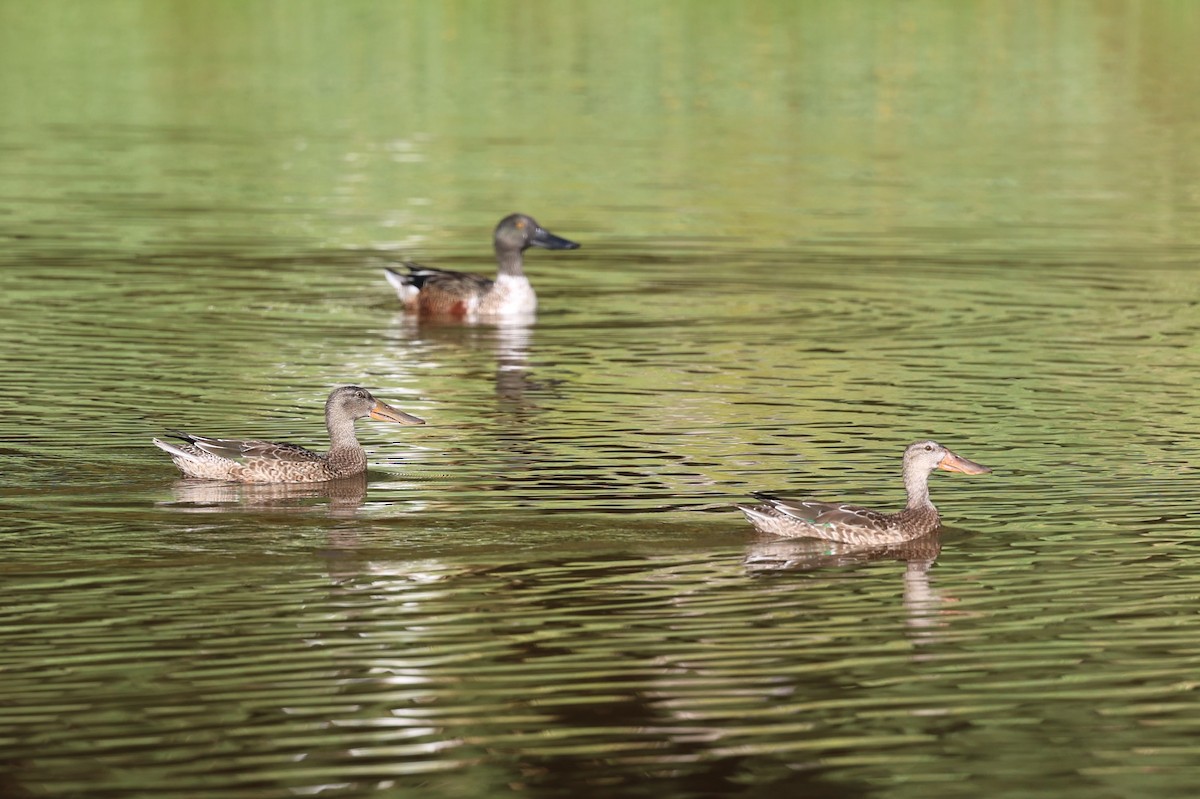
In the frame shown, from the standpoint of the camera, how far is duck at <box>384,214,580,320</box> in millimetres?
23781

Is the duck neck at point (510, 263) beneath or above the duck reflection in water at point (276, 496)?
above

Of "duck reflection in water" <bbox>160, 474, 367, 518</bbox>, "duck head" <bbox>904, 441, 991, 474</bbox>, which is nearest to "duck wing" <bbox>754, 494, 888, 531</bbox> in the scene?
"duck head" <bbox>904, 441, 991, 474</bbox>

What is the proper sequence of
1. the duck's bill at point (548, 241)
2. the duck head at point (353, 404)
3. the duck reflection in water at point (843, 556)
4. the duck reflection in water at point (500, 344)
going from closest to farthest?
the duck reflection in water at point (843, 556), the duck head at point (353, 404), the duck reflection in water at point (500, 344), the duck's bill at point (548, 241)

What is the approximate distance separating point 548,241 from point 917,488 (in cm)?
1245

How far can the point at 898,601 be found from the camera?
38.7 ft

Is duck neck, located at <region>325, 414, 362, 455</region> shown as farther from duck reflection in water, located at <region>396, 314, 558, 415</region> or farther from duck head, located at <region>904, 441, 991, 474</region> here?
duck head, located at <region>904, 441, 991, 474</region>

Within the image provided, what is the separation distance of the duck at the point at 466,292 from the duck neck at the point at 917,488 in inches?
430

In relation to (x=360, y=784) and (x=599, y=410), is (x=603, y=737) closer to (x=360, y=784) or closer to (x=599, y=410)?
(x=360, y=784)

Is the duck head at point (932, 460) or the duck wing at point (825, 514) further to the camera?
the duck head at point (932, 460)

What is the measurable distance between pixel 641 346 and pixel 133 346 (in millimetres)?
4539

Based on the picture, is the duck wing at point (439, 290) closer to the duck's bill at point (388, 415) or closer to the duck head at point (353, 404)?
the duck's bill at point (388, 415)

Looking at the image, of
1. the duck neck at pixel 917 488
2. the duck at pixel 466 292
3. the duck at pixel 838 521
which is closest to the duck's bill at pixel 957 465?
the duck neck at pixel 917 488

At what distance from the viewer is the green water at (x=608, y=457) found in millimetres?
9500

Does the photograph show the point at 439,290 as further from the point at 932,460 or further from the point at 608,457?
the point at 932,460
